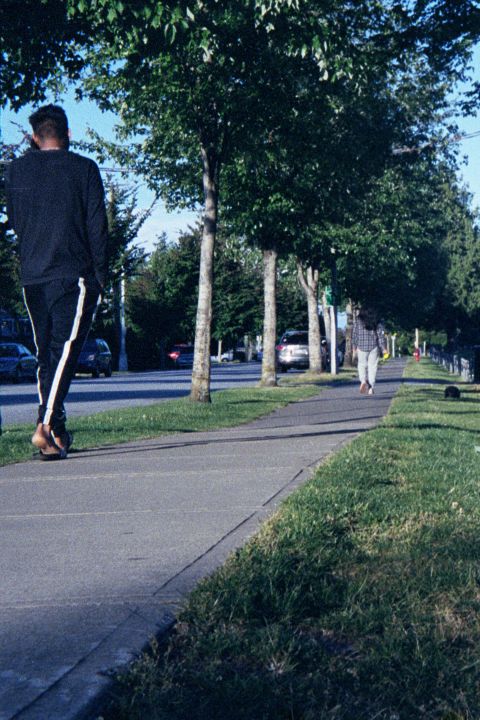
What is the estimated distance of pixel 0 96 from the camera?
42.5 ft

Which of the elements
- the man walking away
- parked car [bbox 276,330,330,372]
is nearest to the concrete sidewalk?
the man walking away

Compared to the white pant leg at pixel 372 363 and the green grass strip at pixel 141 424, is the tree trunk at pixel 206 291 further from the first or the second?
the white pant leg at pixel 372 363

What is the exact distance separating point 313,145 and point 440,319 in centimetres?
6623

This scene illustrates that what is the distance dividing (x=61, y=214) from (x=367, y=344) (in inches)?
595

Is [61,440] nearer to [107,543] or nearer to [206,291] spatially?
[107,543]

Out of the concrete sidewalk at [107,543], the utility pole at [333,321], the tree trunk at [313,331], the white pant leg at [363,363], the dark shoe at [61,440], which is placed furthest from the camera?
the tree trunk at [313,331]

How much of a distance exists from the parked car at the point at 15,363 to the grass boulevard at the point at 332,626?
111 ft

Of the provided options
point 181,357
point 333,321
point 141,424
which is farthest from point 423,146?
point 181,357

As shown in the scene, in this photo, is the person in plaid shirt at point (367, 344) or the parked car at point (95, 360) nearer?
the person in plaid shirt at point (367, 344)

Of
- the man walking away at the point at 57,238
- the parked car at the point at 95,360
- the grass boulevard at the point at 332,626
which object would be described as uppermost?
the man walking away at the point at 57,238

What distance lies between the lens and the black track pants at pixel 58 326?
7.13 m

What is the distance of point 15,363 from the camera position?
127ft

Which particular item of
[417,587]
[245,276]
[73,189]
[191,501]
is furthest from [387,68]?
[245,276]

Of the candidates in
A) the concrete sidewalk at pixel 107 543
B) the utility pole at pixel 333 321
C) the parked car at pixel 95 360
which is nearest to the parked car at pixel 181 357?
the parked car at pixel 95 360
